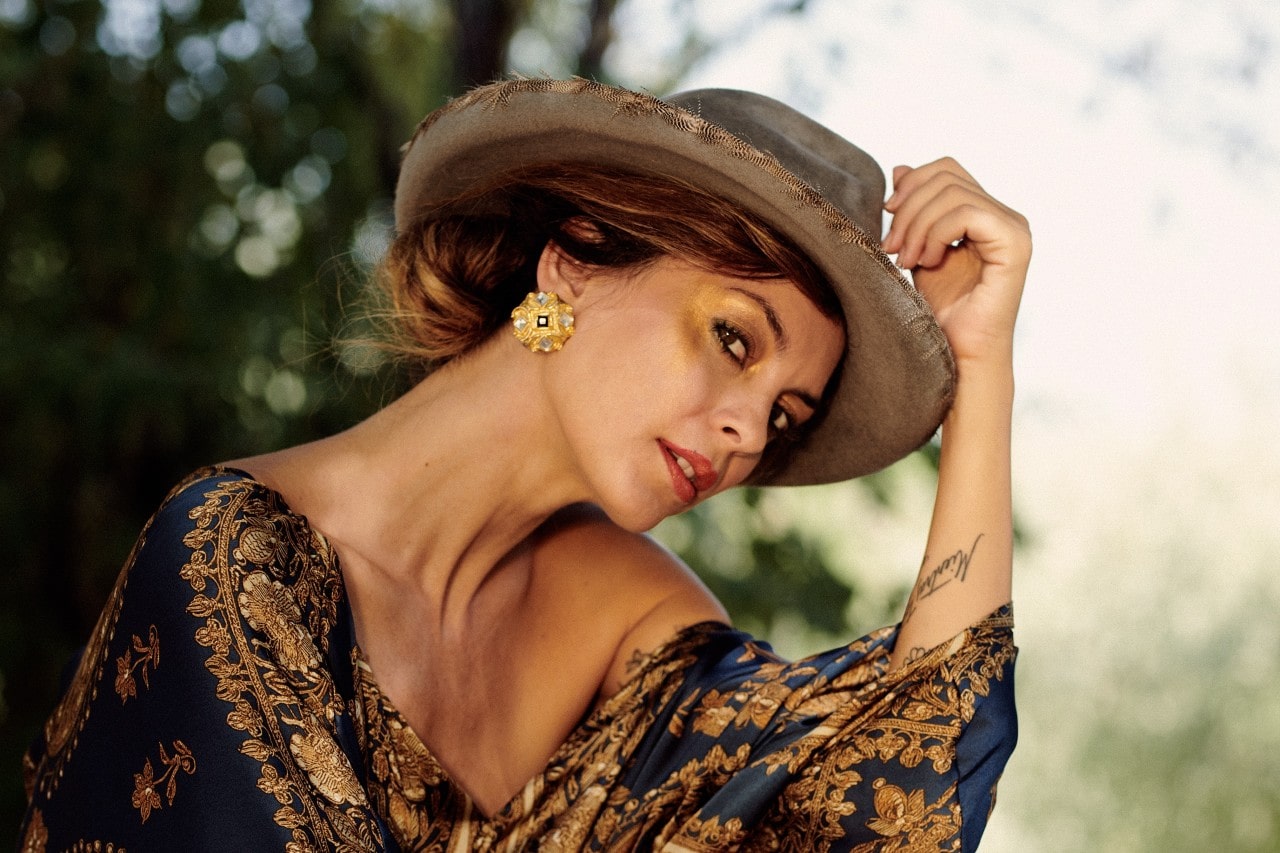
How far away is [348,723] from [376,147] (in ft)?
6.62

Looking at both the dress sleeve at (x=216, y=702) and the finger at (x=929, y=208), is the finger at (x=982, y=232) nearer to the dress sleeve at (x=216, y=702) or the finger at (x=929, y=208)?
the finger at (x=929, y=208)

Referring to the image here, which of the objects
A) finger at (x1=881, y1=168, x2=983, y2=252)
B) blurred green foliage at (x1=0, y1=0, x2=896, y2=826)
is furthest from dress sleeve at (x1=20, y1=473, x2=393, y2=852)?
blurred green foliage at (x1=0, y1=0, x2=896, y2=826)

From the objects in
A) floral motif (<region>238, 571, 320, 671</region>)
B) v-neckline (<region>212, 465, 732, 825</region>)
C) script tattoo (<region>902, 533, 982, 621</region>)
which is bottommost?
v-neckline (<region>212, 465, 732, 825</region>)

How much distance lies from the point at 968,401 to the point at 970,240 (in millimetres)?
218

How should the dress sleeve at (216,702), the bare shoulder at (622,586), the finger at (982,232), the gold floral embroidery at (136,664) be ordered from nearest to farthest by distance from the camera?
the dress sleeve at (216,702)
the gold floral embroidery at (136,664)
the finger at (982,232)
the bare shoulder at (622,586)

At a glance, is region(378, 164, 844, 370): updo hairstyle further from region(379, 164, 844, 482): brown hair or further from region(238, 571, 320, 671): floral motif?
region(238, 571, 320, 671): floral motif

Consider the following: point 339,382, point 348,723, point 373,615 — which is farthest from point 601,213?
point 339,382

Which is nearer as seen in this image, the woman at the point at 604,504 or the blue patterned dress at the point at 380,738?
the blue patterned dress at the point at 380,738

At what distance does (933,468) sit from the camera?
9.93 feet

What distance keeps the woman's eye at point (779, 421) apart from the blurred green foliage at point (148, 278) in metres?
1.25

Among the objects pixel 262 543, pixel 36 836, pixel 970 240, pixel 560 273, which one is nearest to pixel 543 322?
pixel 560 273

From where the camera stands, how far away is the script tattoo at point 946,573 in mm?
1667

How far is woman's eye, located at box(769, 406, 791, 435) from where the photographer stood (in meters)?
1.75

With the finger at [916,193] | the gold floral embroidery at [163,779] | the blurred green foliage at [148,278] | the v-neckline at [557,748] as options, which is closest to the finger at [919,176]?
the finger at [916,193]
